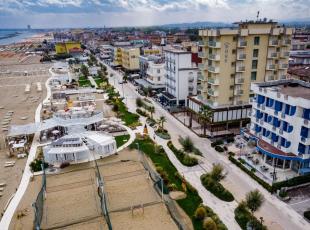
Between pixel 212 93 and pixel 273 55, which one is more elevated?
pixel 273 55

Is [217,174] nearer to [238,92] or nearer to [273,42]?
[238,92]

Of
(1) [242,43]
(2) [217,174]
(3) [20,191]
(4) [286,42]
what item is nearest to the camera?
(2) [217,174]

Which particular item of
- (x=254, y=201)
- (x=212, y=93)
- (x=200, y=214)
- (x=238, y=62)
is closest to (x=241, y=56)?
(x=238, y=62)

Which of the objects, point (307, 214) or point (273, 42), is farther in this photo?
point (273, 42)

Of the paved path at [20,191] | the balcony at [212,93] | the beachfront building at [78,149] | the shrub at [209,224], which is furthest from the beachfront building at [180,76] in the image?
the shrub at [209,224]

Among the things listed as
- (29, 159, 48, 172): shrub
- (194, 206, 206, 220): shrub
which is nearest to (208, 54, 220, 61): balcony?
(194, 206, 206, 220): shrub

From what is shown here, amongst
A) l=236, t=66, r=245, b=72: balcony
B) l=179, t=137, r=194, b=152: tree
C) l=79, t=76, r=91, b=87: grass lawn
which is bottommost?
l=79, t=76, r=91, b=87: grass lawn

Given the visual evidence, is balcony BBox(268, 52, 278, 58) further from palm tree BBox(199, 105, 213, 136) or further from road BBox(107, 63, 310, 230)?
road BBox(107, 63, 310, 230)
